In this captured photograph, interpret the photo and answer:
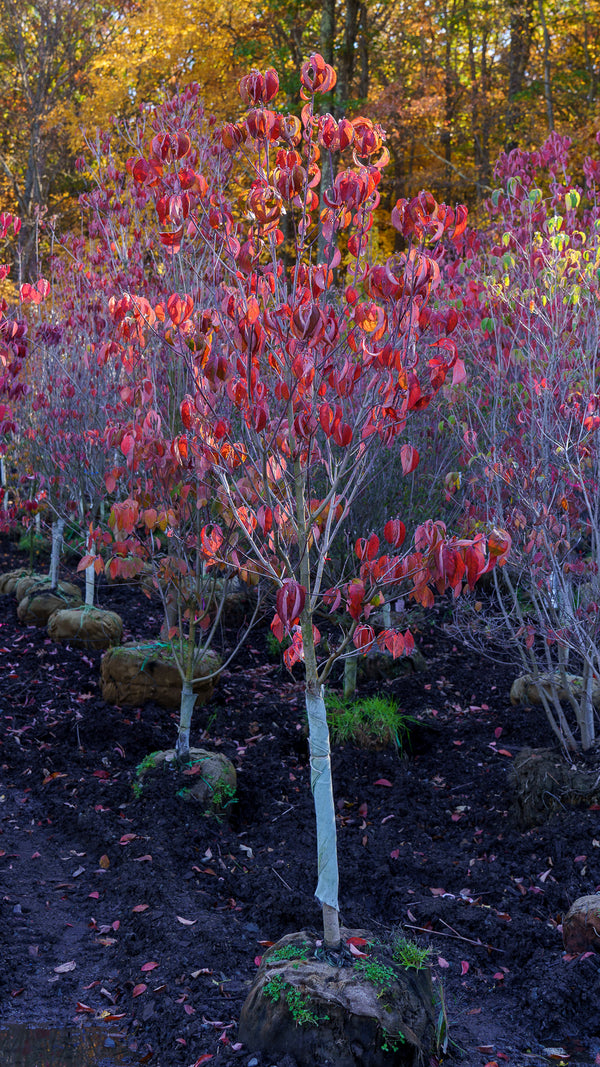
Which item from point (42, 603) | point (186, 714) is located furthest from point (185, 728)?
point (42, 603)

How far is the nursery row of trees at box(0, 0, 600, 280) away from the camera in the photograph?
15.1 m

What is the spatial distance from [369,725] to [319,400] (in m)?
2.99

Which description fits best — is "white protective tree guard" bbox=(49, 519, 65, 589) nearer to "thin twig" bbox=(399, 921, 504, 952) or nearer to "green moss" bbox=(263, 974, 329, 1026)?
"thin twig" bbox=(399, 921, 504, 952)

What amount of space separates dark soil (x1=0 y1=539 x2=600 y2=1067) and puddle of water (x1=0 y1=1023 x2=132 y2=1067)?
0.19ft

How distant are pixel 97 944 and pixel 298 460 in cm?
239

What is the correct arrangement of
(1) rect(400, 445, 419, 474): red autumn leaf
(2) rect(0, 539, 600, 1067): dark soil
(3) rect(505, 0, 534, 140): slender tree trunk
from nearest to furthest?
(1) rect(400, 445, 419, 474): red autumn leaf, (2) rect(0, 539, 600, 1067): dark soil, (3) rect(505, 0, 534, 140): slender tree trunk

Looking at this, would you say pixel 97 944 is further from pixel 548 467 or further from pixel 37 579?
pixel 37 579

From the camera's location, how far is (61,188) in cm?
2227

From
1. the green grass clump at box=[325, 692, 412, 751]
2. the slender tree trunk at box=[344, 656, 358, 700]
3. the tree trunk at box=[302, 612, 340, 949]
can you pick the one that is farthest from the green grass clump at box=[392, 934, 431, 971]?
the slender tree trunk at box=[344, 656, 358, 700]

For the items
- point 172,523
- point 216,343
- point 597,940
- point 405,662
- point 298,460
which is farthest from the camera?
point 405,662

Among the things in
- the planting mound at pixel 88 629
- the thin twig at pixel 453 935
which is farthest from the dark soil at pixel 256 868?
the planting mound at pixel 88 629

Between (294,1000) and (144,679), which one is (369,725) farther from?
(294,1000)

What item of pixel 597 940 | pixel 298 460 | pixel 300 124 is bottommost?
pixel 597 940

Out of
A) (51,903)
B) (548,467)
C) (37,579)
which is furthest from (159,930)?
(37,579)
